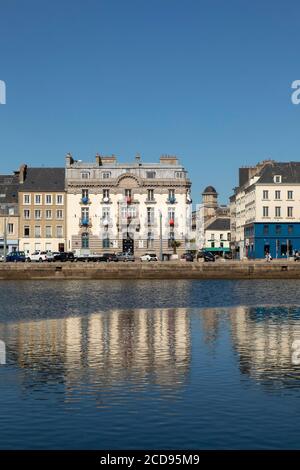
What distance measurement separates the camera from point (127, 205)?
126 metres

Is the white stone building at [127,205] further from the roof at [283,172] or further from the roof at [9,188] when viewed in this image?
the roof at [283,172]

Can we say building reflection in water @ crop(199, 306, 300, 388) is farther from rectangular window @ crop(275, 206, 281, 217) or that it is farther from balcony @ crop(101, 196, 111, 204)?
balcony @ crop(101, 196, 111, 204)

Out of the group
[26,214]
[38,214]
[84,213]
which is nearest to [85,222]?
[84,213]

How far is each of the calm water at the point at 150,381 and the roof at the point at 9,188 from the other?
88.2m

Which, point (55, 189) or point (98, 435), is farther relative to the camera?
point (55, 189)

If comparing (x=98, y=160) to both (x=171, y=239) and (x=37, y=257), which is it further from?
(x=37, y=257)

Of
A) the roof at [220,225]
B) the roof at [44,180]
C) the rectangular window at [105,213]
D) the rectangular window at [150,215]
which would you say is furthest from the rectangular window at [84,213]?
the roof at [220,225]

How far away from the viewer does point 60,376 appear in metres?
23.6

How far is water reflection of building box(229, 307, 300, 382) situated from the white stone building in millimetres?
77663

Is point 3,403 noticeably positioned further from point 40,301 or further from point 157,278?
point 157,278

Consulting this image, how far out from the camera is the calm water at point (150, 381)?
17188mm

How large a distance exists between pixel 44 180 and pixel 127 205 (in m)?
15.3
